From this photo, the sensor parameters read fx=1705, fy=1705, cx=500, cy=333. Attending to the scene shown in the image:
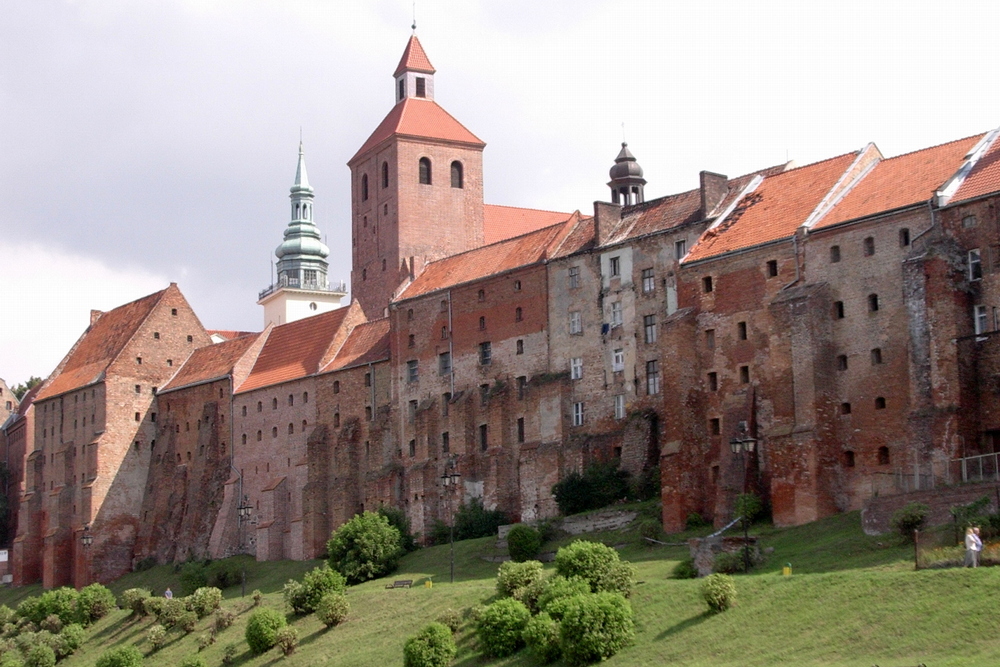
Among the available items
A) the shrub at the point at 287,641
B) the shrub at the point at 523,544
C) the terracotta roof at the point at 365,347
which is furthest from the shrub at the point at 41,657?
the shrub at the point at 523,544

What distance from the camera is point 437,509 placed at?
76.6m

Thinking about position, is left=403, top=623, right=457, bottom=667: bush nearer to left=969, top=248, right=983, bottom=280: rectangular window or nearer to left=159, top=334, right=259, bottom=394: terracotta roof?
left=969, top=248, right=983, bottom=280: rectangular window

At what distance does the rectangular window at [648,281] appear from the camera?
6969cm

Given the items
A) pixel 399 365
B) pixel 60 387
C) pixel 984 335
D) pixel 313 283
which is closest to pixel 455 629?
pixel 984 335

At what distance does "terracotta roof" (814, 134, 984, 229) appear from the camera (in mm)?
60031

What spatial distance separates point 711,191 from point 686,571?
19.7 meters

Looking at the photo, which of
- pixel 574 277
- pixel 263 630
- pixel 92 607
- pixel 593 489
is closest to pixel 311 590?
pixel 263 630

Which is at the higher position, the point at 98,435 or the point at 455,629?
the point at 98,435

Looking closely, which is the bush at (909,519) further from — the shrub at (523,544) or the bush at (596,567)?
the shrub at (523,544)

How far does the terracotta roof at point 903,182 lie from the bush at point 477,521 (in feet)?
65.1

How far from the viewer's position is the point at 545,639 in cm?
5094

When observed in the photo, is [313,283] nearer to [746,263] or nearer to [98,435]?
[98,435]

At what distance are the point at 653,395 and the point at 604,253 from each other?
278 inches

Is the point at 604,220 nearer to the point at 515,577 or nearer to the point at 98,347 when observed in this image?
the point at 515,577
